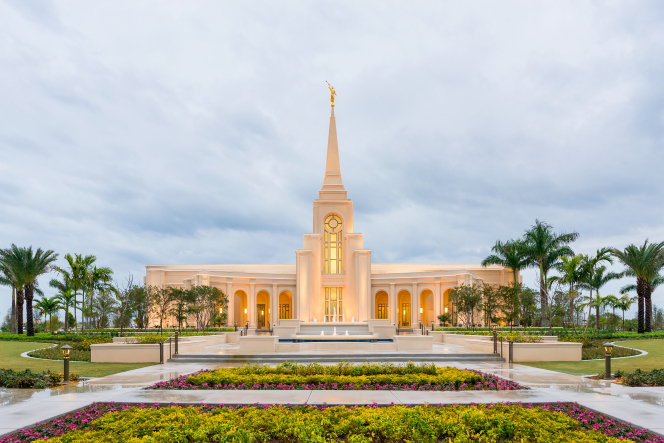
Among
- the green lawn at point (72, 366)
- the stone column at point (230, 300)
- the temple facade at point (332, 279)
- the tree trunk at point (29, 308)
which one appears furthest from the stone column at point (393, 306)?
the green lawn at point (72, 366)

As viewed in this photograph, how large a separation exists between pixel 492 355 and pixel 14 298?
42.7 metres

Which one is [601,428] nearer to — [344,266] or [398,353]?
[398,353]

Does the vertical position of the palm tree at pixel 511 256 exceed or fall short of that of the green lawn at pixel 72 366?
it exceeds it

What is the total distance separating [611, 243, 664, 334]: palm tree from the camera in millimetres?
37156

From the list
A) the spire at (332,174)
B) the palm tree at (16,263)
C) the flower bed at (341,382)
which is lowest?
the flower bed at (341,382)

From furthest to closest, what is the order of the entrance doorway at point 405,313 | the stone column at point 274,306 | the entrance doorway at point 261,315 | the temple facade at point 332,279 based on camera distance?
the entrance doorway at point 261,315
the entrance doorway at point 405,313
the stone column at point 274,306
the temple facade at point 332,279

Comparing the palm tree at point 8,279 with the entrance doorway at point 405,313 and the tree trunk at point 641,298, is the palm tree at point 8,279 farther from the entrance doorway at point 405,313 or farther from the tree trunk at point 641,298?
the tree trunk at point 641,298

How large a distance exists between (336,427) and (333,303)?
38162mm

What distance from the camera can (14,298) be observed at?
4238 cm

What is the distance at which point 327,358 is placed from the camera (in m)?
17.6

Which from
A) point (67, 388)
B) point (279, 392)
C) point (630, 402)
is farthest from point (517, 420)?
point (67, 388)

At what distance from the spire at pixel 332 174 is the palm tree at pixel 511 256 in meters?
15.0

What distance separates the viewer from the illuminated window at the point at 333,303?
143 feet

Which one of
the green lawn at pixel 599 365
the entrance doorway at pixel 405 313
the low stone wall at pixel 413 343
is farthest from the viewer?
the entrance doorway at pixel 405 313
